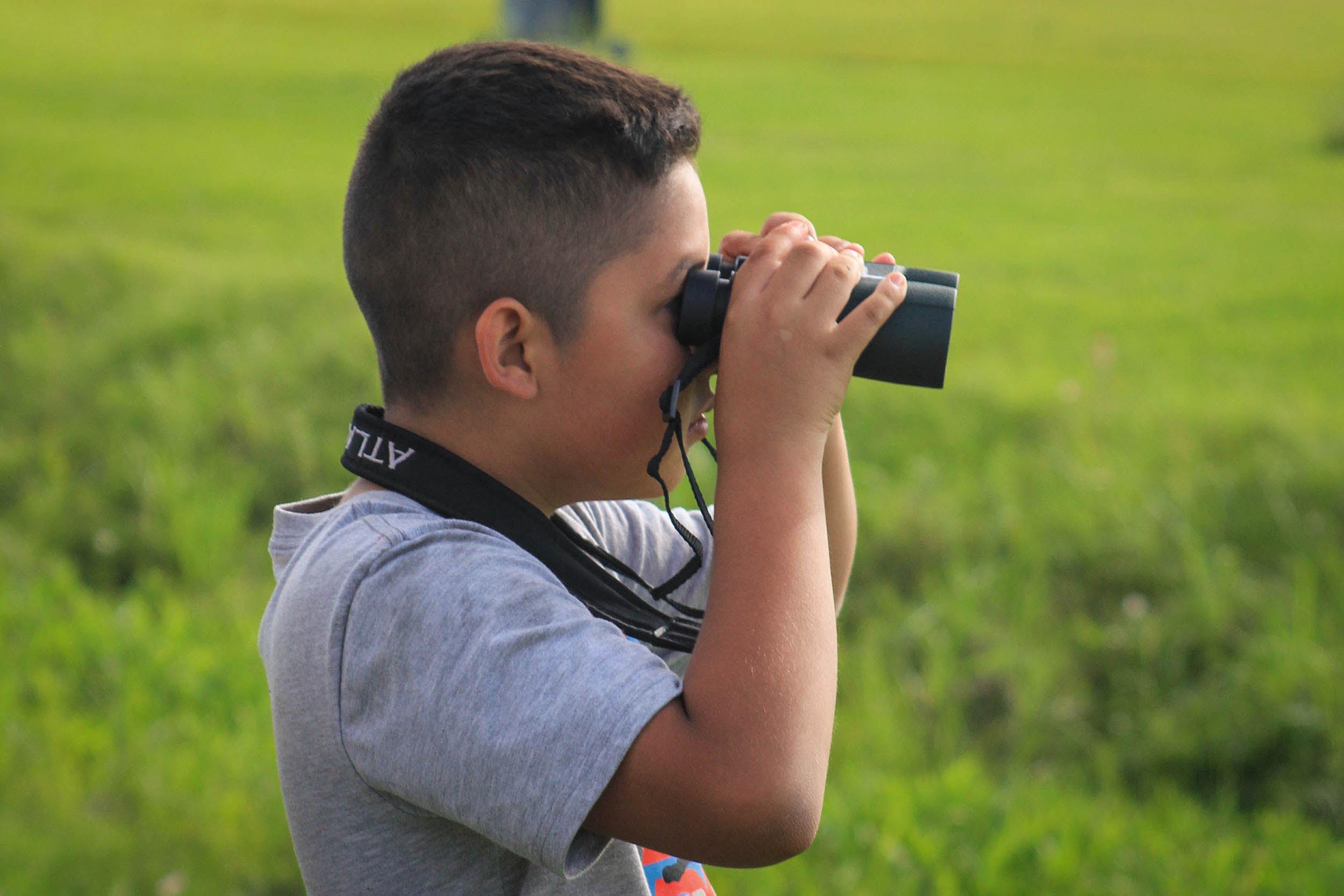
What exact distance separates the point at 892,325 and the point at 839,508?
1.20 ft

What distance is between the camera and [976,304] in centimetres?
→ 550

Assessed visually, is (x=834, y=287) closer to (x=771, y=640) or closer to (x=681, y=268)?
(x=681, y=268)

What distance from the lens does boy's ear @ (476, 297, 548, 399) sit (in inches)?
49.5

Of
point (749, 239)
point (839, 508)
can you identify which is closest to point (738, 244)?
point (749, 239)

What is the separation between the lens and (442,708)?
1052mm

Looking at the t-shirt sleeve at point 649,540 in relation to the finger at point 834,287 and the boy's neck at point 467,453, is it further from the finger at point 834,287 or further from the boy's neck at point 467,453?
the finger at point 834,287

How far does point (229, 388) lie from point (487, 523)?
386cm

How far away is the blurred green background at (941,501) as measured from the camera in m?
2.64

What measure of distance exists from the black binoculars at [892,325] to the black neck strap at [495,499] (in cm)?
5

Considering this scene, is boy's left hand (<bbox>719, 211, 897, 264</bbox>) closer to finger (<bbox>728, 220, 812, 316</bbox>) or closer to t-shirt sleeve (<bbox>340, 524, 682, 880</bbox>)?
finger (<bbox>728, 220, 812, 316</bbox>)

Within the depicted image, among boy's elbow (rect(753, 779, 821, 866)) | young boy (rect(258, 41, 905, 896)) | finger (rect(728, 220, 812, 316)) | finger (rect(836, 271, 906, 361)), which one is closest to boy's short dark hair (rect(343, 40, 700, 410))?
young boy (rect(258, 41, 905, 896))

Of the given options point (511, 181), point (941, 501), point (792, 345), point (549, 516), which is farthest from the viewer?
point (941, 501)

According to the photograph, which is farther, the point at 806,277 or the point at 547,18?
the point at 547,18

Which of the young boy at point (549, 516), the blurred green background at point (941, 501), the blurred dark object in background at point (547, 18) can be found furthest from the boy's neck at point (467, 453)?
the blurred dark object in background at point (547, 18)
